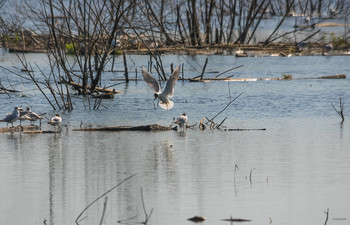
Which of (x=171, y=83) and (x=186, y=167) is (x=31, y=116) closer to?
(x=171, y=83)

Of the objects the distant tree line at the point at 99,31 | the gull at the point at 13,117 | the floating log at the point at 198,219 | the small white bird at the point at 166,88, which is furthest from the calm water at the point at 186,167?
the distant tree line at the point at 99,31

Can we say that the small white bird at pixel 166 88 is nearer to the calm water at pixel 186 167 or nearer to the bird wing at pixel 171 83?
the bird wing at pixel 171 83

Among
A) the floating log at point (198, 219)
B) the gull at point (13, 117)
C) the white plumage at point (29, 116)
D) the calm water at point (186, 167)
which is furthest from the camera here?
the white plumage at point (29, 116)

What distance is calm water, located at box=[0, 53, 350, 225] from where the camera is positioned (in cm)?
556

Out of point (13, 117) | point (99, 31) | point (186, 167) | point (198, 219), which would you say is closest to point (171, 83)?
point (99, 31)

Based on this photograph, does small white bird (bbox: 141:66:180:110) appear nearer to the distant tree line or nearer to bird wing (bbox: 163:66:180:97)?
bird wing (bbox: 163:66:180:97)

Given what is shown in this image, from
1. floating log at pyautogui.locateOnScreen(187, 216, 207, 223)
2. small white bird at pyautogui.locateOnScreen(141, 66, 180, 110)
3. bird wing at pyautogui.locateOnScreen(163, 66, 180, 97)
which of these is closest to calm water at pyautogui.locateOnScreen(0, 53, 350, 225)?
floating log at pyautogui.locateOnScreen(187, 216, 207, 223)

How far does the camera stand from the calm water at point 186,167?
5.56 m

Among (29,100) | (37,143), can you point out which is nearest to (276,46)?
(29,100)

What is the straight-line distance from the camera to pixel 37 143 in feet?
29.4

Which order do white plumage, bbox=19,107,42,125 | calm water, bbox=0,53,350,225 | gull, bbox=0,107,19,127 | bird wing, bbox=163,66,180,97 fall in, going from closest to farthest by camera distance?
calm water, bbox=0,53,350,225 → gull, bbox=0,107,19,127 → white plumage, bbox=19,107,42,125 → bird wing, bbox=163,66,180,97

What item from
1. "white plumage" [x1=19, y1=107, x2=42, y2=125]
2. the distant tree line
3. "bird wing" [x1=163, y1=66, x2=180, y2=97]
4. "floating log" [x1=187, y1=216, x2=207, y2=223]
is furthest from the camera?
the distant tree line

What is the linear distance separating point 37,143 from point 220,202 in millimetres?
3843

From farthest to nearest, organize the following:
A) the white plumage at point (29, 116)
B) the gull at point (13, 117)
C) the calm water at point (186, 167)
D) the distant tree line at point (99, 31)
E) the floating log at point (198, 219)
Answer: the distant tree line at point (99, 31)
the white plumage at point (29, 116)
the gull at point (13, 117)
the calm water at point (186, 167)
the floating log at point (198, 219)
